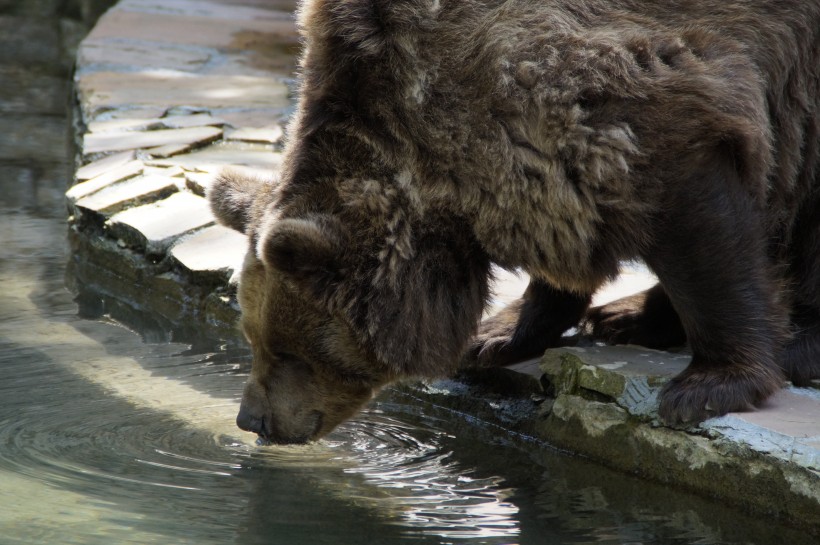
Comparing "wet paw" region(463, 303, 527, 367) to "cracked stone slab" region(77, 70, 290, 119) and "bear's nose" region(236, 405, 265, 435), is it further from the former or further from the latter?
"cracked stone slab" region(77, 70, 290, 119)

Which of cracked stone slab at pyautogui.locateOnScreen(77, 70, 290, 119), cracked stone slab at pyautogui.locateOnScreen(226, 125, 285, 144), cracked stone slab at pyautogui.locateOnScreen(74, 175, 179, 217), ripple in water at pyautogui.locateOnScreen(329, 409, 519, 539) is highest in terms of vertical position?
cracked stone slab at pyautogui.locateOnScreen(77, 70, 290, 119)

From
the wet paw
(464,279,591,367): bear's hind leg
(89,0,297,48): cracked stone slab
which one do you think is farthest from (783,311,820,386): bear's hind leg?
(89,0,297,48): cracked stone slab

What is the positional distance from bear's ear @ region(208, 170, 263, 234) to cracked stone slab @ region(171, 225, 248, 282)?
1163 mm

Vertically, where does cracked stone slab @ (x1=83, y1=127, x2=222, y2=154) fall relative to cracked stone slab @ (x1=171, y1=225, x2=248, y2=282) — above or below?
above

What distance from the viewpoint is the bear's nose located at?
421cm

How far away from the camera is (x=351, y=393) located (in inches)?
167

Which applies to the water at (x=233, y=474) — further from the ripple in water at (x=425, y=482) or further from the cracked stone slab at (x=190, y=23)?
the cracked stone slab at (x=190, y=23)

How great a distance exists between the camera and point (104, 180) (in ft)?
23.2

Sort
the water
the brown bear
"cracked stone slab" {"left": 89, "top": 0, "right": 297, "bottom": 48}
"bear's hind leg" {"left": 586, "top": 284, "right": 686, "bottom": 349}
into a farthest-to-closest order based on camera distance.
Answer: "cracked stone slab" {"left": 89, "top": 0, "right": 297, "bottom": 48} → "bear's hind leg" {"left": 586, "top": 284, "right": 686, "bottom": 349} → the brown bear → the water

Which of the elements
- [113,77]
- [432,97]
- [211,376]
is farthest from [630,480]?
[113,77]

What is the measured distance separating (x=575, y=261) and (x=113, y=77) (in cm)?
626

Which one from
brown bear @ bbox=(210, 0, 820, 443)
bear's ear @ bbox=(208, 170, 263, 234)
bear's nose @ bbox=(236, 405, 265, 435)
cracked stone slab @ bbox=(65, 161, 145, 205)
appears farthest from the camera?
cracked stone slab @ bbox=(65, 161, 145, 205)

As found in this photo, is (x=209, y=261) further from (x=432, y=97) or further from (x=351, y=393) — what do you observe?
(x=432, y=97)

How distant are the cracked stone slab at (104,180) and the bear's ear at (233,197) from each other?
104 inches
